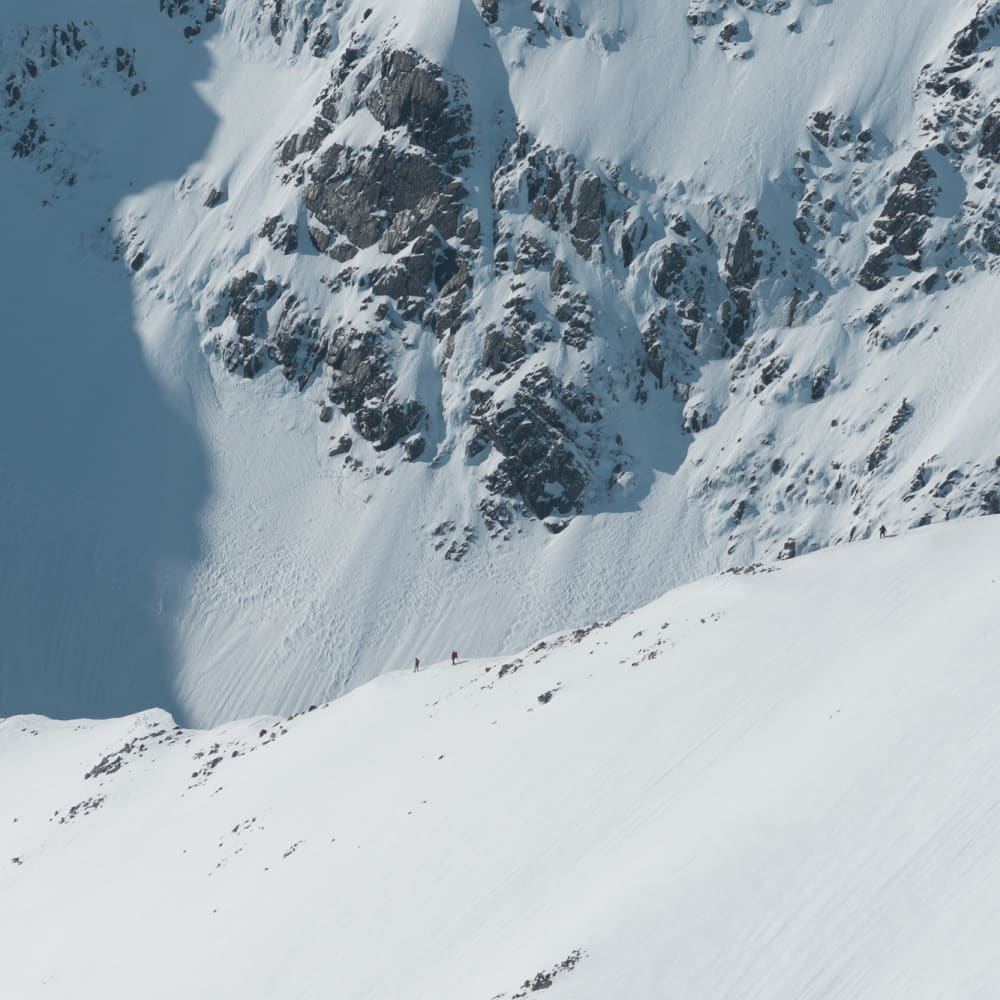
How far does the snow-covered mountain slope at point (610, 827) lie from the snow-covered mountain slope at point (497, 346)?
34.7m

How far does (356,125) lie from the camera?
Answer: 92.6m

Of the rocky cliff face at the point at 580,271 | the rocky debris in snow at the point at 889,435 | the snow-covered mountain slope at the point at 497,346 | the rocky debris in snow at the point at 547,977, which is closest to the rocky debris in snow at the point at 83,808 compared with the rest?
the rocky debris in snow at the point at 547,977

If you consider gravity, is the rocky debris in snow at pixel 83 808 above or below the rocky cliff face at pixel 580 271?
below

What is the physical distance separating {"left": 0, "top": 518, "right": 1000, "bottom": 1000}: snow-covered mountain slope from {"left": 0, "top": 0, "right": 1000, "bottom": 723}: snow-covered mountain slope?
3475 centimetres

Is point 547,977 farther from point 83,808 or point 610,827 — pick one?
point 83,808

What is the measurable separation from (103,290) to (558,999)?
7877 centimetres

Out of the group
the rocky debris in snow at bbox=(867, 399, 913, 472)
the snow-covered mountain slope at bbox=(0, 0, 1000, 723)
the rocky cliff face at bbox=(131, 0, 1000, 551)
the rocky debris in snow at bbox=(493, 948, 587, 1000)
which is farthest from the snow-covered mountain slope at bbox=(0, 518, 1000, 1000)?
the rocky cliff face at bbox=(131, 0, 1000, 551)

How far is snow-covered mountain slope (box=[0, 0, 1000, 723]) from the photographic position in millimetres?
79562

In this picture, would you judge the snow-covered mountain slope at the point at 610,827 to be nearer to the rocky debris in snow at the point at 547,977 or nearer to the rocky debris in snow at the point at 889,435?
the rocky debris in snow at the point at 547,977

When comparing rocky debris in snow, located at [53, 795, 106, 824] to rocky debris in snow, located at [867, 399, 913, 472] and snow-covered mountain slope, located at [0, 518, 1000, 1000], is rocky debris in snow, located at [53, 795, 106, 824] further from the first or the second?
rocky debris in snow, located at [867, 399, 913, 472]

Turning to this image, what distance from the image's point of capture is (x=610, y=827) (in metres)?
30.0

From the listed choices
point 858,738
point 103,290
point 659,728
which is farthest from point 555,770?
point 103,290

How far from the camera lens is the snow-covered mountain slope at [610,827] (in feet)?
79.0

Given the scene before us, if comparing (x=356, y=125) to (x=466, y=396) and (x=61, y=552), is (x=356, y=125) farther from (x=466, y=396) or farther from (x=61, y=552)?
(x=61, y=552)
